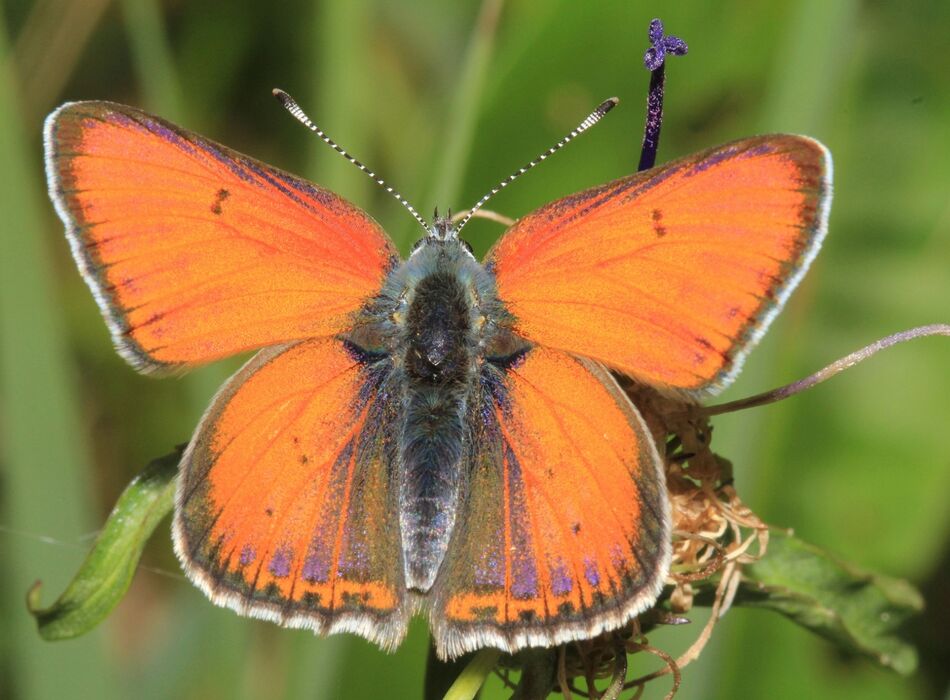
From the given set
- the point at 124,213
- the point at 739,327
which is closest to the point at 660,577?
Result: the point at 739,327

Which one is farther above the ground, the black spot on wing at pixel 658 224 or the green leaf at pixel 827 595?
the black spot on wing at pixel 658 224

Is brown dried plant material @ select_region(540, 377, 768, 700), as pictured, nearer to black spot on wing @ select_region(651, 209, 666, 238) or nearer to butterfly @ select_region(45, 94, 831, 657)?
butterfly @ select_region(45, 94, 831, 657)

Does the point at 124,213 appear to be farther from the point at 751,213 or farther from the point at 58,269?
the point at 58,269

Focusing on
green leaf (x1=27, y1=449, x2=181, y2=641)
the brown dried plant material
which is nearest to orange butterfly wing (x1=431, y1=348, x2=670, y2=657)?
the brown dried plant material

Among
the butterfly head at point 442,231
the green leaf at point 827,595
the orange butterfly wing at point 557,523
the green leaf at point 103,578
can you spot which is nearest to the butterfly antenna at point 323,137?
the butterfly head at point 442,231

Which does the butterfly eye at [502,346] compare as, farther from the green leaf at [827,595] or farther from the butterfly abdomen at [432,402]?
the green leaf at [827,595]
